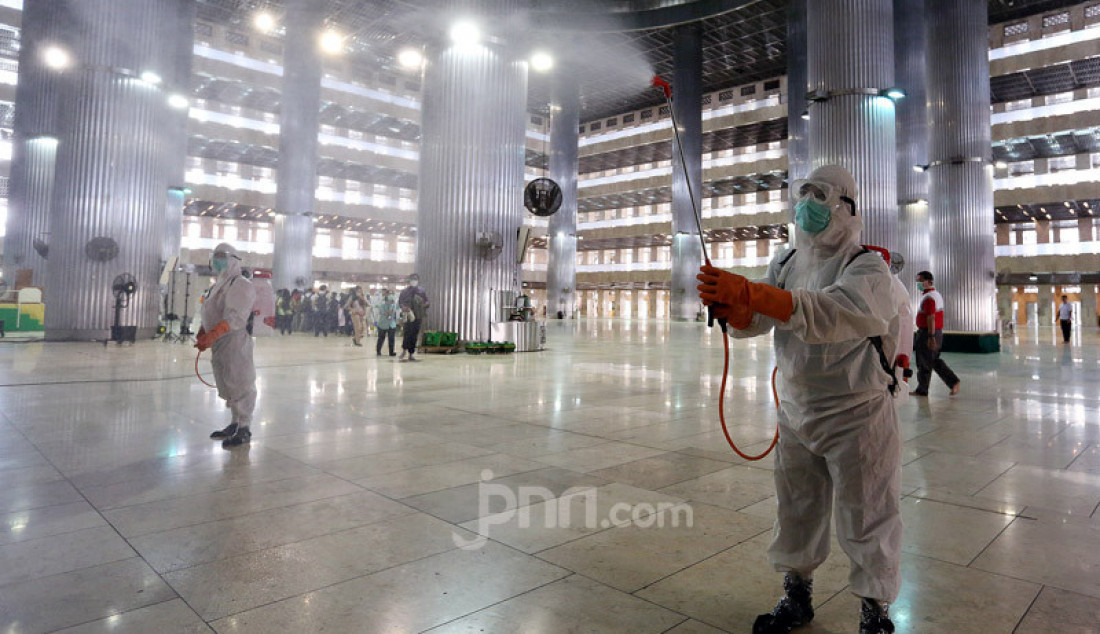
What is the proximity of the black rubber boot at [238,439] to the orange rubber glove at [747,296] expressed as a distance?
4.33 metres

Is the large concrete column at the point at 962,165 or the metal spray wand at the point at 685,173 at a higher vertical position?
the large concrete column at the point at 962,165

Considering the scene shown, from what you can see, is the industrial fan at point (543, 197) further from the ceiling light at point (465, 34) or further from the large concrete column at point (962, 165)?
the large concrete column at point (962, 165)

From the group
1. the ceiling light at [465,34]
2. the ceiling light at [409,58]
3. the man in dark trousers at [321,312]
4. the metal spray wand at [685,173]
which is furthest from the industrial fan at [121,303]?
the ceiling light at [409,58]

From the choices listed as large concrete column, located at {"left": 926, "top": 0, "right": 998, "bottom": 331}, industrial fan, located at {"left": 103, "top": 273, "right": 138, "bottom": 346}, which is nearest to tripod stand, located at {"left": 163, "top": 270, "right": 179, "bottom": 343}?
industrial fan, located at {"left": 103, "top": 273, "right": 138, "bottom": 346}

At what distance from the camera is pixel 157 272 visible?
53.8ft

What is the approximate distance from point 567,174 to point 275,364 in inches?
1335

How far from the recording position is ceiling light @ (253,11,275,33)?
119 ft

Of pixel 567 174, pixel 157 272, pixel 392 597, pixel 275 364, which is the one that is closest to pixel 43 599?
pixel 392 597

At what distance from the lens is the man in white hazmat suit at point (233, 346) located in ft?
16.0

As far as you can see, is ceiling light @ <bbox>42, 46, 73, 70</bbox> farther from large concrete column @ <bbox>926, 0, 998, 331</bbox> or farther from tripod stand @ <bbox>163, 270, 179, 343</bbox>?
large concrete column @ <bbox>926, 0, 998, 331</bbox>

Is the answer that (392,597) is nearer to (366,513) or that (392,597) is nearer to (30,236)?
(366,513)

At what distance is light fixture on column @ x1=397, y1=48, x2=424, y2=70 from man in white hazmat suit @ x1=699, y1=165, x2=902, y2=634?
3507 cm

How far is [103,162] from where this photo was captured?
15195 millimetres

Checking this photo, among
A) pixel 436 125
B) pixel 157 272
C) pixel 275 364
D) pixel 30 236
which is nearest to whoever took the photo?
pixel 275 364
